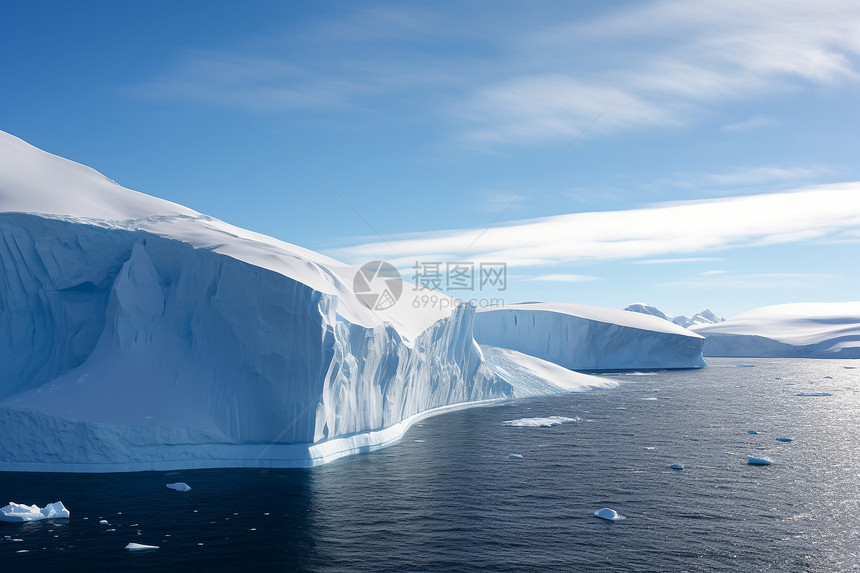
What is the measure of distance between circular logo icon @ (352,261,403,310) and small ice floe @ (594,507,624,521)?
14.0 metres

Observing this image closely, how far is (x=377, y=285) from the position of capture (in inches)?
1230

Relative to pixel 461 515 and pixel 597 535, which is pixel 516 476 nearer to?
pixel 461 515

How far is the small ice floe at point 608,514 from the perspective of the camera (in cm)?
1538

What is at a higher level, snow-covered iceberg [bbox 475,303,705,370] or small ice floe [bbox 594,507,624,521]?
snow-covered iceberg [bbox 475,303,705,370]

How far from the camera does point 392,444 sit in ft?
81.7

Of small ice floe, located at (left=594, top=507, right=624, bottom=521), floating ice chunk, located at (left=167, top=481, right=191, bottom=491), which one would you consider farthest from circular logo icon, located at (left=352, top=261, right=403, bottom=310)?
small ice floe, located at (left=594, top=507, right=624, bottom=521)

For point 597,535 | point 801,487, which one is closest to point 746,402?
point 801,487

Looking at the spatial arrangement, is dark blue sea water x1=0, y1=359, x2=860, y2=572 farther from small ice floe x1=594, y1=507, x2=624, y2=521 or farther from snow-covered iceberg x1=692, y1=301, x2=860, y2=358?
snow-covered iceberg x1=692, y1=301, x2=860, y2=358

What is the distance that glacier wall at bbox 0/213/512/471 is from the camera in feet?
62.5

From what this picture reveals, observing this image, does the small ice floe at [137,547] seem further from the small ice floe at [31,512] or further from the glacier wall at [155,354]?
the glacier wall at [155,354]

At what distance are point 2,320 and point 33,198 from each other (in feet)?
14.5

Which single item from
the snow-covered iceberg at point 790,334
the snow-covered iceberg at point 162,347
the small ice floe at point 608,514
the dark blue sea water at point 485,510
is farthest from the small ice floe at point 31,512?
the snow-covered iceberg at point 790,334

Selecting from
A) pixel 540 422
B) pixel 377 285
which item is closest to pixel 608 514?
pixel 540 422

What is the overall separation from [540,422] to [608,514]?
14.4 meters
